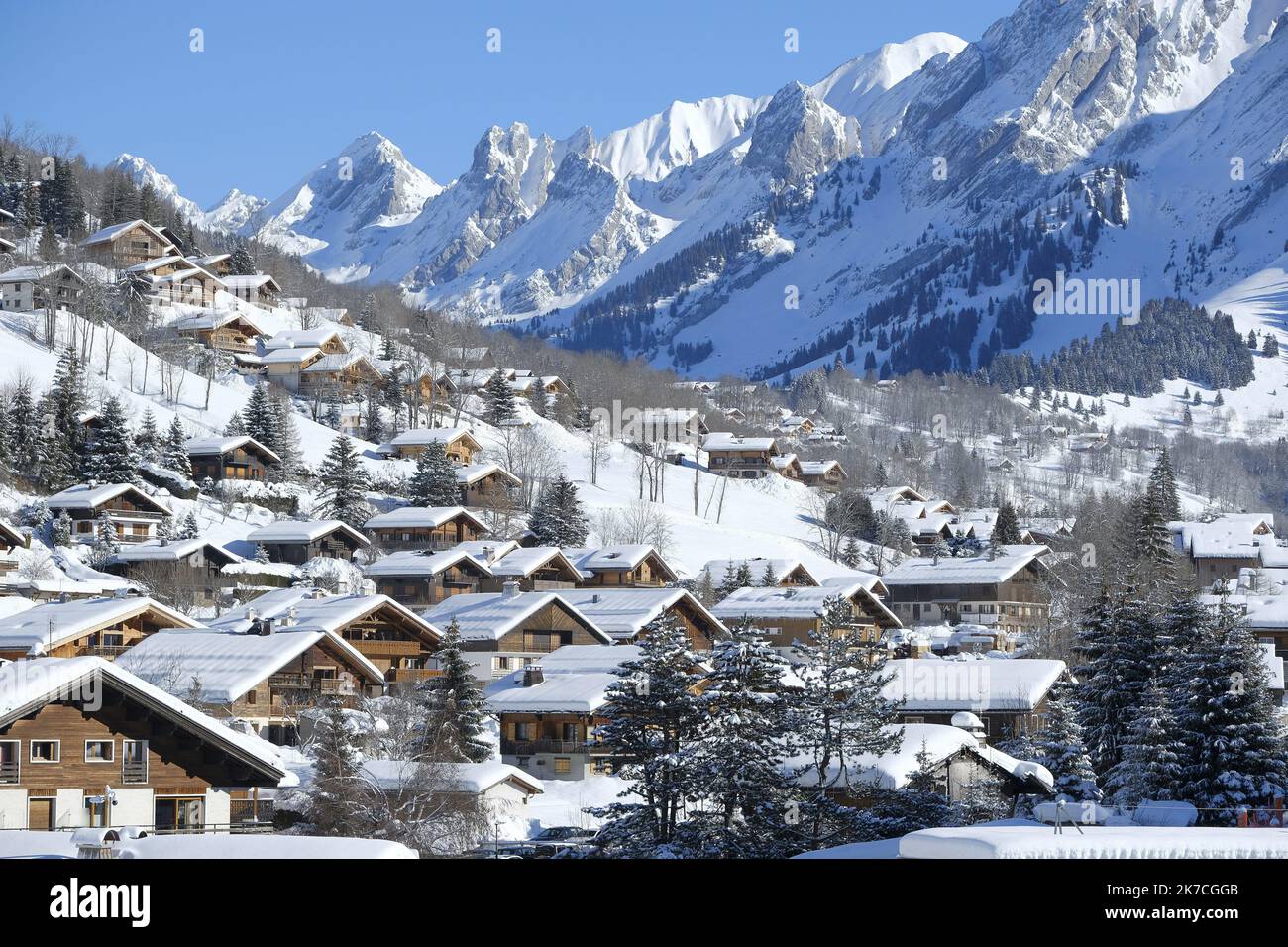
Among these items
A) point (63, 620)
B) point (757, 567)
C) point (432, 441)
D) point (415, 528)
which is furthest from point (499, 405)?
point (63, 620)

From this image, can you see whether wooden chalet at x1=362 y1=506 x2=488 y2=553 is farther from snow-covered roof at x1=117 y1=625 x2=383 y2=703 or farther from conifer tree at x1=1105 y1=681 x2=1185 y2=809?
conifer tree at x1=1105 y1=681 x2=1185 y2=809

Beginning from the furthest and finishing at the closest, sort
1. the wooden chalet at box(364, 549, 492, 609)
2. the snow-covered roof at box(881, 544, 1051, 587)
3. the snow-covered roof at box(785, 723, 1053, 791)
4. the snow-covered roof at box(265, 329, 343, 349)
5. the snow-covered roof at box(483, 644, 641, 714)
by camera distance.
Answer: the snow-covered roof at box(265, 329, 343, 349) → the snow-covered roof at box(881, 544, 1051, 587) → the wooden chalet at box(364, 549, 492, 609) → the snow-covered roof at box(483, 644, 641, 714) → the snow-covered roof at box(785, 723, 1053, 791)

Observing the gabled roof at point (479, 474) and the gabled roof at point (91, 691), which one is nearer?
the gabled roof at point (91, 691)

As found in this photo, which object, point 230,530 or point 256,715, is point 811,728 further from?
point 230,530

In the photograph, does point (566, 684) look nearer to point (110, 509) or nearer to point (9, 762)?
point (9, 762)

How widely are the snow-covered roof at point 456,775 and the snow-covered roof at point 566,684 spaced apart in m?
5.86

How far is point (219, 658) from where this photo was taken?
50.9 m

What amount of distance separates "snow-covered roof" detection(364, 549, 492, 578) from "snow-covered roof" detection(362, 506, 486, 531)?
6.51 m

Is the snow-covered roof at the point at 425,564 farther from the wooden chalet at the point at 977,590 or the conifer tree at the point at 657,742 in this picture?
the conifer tree at the point at 657,742

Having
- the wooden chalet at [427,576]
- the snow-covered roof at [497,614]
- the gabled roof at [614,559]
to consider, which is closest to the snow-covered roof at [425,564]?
the wooden chalet at [427,576]

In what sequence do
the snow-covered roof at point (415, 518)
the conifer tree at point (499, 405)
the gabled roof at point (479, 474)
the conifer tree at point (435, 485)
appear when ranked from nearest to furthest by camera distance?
the snow-covered roof at point (415, 518) → the conifer tree at point (435, 485) → the gabled roof at point (479, 474) → the conifer tree at point (499, 405)

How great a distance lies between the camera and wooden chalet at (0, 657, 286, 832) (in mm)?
30766

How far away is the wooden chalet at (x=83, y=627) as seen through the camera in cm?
4944

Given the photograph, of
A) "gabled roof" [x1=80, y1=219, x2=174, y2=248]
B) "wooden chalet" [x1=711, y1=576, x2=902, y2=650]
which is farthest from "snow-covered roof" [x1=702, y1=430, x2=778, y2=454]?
"wooden chalet" [x1=711, y1=576, x2=902, y2=650]
